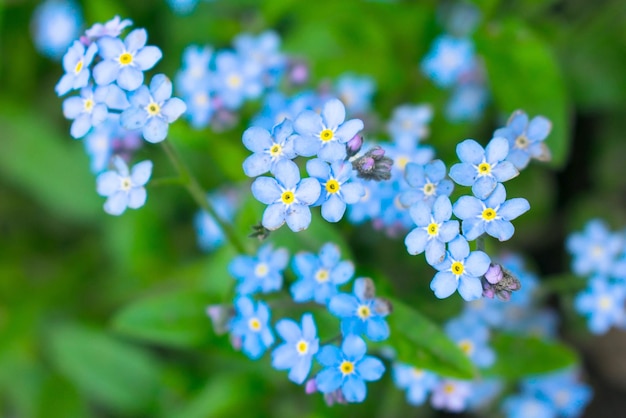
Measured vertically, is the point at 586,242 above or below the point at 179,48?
below

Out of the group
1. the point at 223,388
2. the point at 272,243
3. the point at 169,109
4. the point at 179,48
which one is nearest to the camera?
the point at 169,109

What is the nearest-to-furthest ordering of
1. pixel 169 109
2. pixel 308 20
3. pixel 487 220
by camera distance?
pixel 487 220, pixel 169 109, pixel 308 20

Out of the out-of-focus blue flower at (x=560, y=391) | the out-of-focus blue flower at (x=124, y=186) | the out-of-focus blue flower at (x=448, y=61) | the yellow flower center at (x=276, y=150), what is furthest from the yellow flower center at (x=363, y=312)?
the out-of-focus blue flower at (x=448, y=61)

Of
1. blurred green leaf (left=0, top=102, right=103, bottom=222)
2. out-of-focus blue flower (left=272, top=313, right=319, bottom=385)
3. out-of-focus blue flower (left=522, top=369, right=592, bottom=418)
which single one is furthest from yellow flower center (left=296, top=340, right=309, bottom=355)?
blurred green leaf (left=0, top=102, right=103, bottom=222)

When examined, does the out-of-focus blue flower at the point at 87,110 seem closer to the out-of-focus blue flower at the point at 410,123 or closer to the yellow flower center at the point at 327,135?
the yellow flower center at the point at 327,135

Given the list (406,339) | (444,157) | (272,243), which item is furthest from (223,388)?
(444,157)

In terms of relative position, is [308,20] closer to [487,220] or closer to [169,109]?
[169,109]
